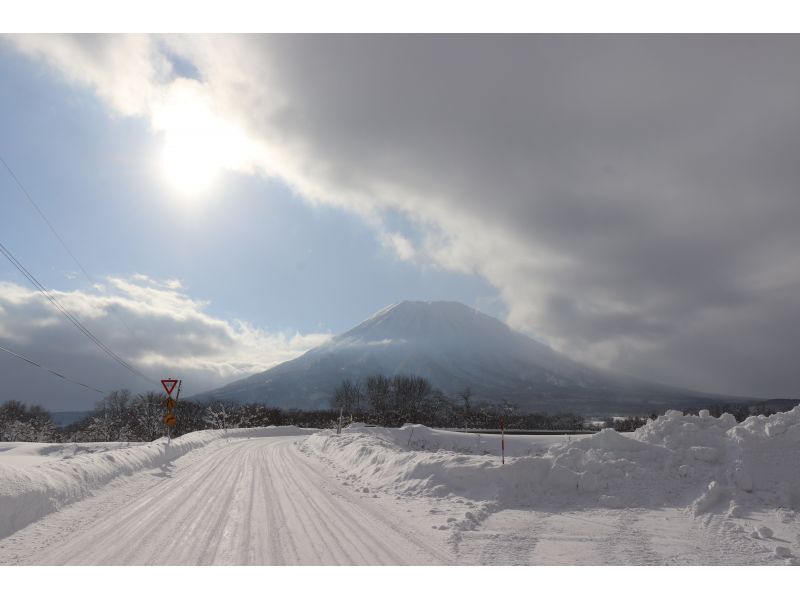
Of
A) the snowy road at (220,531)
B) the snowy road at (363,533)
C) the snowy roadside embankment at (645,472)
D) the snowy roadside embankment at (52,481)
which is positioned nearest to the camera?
the snowy road at (220,531)

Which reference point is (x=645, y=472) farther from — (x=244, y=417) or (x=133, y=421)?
(x=133, y=421)

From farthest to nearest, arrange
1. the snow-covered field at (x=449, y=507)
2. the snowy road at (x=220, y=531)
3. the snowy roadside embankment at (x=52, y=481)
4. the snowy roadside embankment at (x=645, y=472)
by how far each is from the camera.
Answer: the snowy roadside embankment at (x=645, y=472) → the snowy roadside embankment at (x=52, y=481) → the snow-covered field at (x=449, y=507) → the snowy road at (x=220, y=531)

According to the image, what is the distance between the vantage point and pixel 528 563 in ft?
23.3

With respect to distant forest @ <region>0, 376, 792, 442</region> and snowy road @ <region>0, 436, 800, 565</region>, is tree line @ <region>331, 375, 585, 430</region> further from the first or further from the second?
snowy road @ <region>0, 436, 800, 565</region>

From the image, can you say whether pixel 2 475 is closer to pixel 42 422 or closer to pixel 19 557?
pixel 19 557

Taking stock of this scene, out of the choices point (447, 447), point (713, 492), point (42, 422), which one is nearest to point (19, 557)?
point (713, 492)

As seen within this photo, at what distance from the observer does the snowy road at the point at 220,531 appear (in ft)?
22.2

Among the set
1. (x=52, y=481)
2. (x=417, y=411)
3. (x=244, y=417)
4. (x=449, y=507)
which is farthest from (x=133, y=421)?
(x=449, y=507)

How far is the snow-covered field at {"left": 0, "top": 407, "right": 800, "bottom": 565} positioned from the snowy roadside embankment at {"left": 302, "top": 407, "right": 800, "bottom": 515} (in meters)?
0.05

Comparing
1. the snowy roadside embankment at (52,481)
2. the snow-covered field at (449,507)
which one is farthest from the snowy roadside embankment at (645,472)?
the snowy roadside embankment at (52,481)

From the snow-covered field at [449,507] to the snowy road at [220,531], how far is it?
38 mm

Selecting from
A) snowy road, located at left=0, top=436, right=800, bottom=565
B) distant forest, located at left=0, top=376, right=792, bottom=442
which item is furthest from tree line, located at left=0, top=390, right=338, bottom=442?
snowy road, located at left=0, top=436, right=800, bottom=565

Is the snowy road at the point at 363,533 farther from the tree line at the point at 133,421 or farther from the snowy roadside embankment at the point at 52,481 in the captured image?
the tree line at the point at 133,421

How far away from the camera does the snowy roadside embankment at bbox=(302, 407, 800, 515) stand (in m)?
11.4
